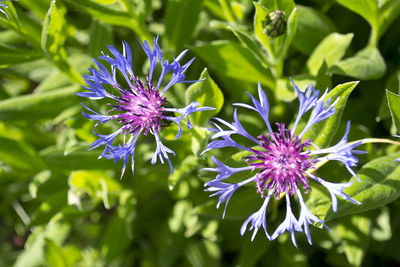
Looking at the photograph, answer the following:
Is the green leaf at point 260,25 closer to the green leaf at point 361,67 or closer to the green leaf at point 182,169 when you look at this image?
the green leaf at point 361,67

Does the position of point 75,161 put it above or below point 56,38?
below

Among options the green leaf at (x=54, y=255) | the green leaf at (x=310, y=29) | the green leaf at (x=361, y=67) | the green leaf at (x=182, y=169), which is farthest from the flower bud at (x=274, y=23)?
the green leaf at (x=54, y=255)

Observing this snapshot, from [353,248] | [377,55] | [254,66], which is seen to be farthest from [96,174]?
[377,55]

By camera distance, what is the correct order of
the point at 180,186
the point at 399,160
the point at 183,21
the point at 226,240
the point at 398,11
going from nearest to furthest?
the point at 399,160
the point at 398,11
the point at 183,21
the point at 180,186
the point at 226,240

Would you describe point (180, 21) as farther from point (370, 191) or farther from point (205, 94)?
point (370, 191)

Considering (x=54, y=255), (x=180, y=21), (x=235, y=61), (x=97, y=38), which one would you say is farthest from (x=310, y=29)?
(x=54, y=255)

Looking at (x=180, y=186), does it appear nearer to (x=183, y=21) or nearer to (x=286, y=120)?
(x=286, y=120)
